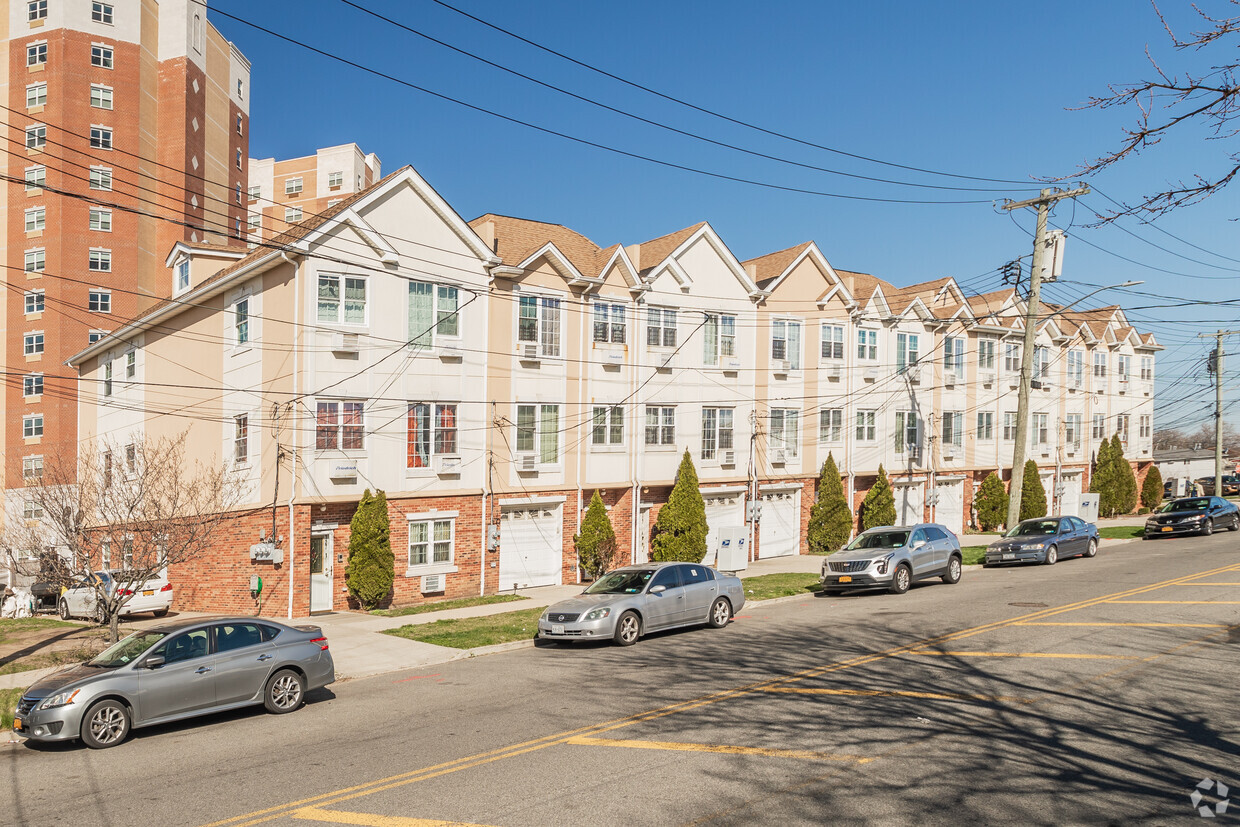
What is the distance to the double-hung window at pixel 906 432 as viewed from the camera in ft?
130

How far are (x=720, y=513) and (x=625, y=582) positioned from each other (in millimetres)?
15452

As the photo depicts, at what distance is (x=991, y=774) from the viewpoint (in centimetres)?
862

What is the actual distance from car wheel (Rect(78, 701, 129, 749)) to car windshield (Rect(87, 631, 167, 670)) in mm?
709

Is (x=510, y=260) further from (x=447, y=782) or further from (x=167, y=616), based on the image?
(x=447, y=782)

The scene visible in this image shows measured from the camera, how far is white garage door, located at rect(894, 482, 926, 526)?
39.7 metres

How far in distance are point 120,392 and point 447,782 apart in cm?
3031

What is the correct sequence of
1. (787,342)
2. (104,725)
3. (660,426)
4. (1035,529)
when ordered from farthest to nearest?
1. (787,342)
2. (660,426)
3. (1035,529)
4. (104,725)

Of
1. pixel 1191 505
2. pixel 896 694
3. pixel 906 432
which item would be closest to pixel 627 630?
pixel 896 694

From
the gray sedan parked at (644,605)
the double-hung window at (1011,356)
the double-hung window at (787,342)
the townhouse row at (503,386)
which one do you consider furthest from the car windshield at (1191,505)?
the gray sedan parked at (644,605)

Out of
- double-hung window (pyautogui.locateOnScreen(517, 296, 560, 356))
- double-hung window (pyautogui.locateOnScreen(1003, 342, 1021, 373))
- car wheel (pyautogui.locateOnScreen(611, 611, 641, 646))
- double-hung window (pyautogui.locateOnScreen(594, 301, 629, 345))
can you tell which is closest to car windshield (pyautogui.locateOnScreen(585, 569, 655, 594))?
car wheel (pyautogui.locateOnScreen(611, 611, 641, 646))

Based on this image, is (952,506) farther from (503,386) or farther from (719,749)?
(719,749)

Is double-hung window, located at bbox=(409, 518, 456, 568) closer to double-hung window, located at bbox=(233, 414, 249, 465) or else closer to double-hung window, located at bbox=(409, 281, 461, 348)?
double-hung window, located at bbox=(233, 414, 249, 465)

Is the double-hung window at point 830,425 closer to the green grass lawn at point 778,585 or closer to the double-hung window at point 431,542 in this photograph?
the green grass lawn at point 778,585

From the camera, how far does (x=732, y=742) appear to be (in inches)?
392
